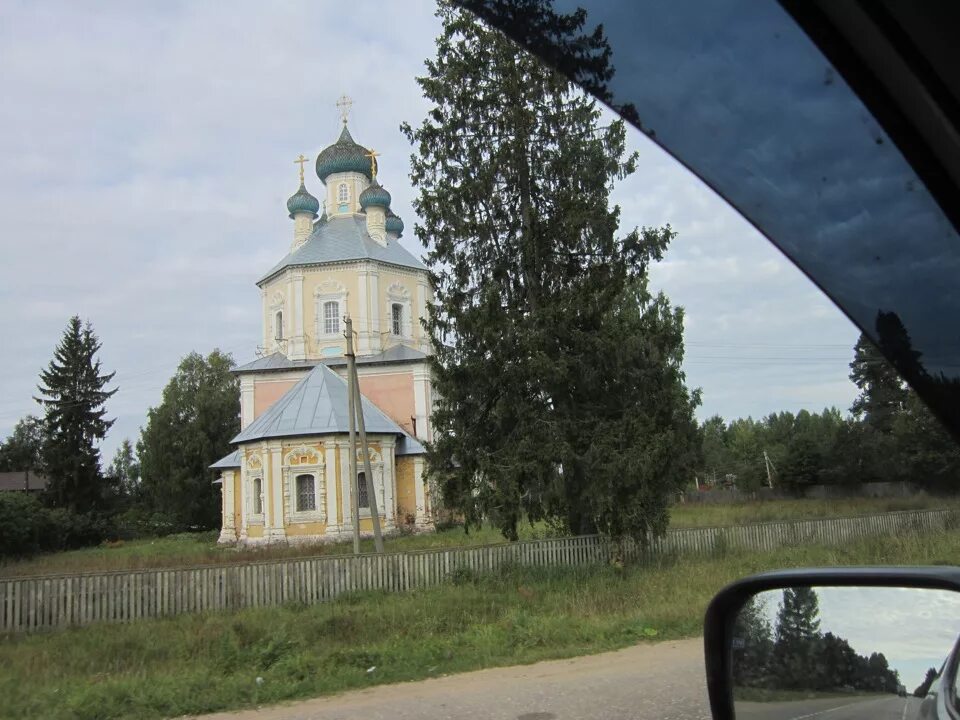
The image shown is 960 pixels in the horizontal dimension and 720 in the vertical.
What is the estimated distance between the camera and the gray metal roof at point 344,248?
43969mm

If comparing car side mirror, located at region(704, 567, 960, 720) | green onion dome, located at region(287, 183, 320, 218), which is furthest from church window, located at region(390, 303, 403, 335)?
car side mirror, located at region(704, 567, 960, 720)

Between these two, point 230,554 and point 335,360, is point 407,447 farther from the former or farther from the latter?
point 230,554

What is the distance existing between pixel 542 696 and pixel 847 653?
6.59 meters

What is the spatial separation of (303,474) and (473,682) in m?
26.0

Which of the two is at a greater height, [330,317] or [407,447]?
[330,317]

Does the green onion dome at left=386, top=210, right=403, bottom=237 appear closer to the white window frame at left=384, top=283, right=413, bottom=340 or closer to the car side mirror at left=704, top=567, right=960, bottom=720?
the white window frame at left=384, top=283, right=413, bottom=340

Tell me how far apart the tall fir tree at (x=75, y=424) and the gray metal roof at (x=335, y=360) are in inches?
632

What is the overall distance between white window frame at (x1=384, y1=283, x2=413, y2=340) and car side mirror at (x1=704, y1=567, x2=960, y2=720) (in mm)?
42140

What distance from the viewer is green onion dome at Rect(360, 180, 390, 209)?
46.6 m

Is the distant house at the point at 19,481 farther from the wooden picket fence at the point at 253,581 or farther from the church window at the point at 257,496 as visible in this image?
the wooden picket fence at the point at 253,581

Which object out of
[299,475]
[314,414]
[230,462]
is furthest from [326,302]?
[299,475]

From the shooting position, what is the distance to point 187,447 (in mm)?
53062

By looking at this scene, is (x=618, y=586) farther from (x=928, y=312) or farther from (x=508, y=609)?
(x=928, y=312)

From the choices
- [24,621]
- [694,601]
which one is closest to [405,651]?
[694,601]
